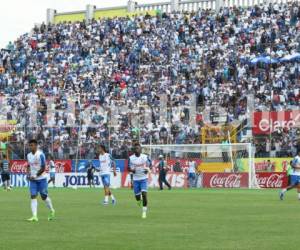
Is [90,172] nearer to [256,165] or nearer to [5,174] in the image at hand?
[5,174]

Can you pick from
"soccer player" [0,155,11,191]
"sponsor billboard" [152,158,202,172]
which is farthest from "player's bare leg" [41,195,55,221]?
"sponsor billboard" [152,158,202,172]

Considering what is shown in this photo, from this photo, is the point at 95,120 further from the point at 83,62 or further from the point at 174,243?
the point at 174,243

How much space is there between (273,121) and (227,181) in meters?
4.99

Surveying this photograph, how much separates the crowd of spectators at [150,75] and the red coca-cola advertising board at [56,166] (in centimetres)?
88

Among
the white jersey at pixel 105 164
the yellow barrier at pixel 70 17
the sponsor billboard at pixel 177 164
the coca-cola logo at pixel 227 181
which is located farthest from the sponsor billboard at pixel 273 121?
the yellow barrier at pixel 70 17

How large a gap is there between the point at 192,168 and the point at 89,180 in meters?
7.04

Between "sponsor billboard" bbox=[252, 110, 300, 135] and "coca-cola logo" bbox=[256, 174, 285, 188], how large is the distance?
9.11 ft

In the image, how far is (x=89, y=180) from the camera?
185 feet

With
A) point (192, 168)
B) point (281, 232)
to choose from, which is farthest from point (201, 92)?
point (281, 232)

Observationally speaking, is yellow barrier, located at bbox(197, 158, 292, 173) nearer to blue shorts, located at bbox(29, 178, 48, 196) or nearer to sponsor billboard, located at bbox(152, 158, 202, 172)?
sponsor billboard, located at bbox(152, 158, 202, 172)

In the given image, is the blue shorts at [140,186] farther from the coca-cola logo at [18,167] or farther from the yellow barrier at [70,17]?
the yellow barrier at [70,17]

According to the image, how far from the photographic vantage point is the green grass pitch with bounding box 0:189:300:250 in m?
16.4

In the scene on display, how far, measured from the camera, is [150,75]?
6481 centimetres

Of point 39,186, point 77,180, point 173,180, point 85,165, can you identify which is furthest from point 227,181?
point 39,186
